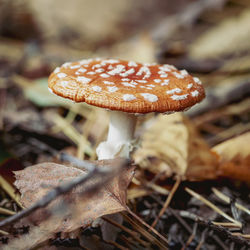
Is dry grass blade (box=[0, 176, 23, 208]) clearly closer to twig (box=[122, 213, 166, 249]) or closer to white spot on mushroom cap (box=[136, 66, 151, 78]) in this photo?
twig (box=[122, 213, 166, 249])

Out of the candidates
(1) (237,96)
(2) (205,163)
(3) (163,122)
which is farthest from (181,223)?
(1) (237,96)

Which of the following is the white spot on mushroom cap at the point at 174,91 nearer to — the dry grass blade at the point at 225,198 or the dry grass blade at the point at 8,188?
the dry grass blade at the point at 225,198

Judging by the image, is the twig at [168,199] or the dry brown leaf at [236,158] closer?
the twig at [168,199]

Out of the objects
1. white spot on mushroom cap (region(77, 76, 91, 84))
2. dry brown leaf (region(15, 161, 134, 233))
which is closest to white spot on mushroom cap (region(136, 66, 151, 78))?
white spot on mushroom cap (region(77, 76, 91, 84))

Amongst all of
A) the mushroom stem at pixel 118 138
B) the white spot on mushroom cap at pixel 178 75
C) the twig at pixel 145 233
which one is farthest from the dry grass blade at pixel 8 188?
the white spot on mushroom cap at pixel 178 75

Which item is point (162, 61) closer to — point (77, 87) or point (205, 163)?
point (205, 163)

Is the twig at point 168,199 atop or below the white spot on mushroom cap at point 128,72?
below
